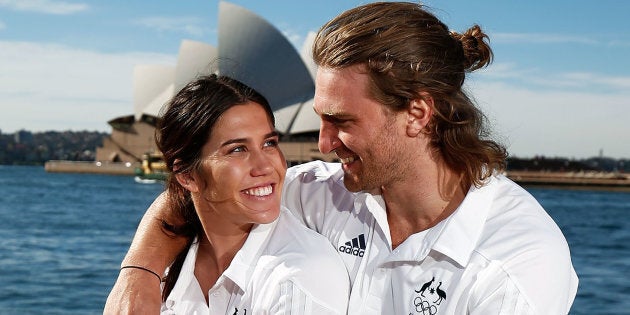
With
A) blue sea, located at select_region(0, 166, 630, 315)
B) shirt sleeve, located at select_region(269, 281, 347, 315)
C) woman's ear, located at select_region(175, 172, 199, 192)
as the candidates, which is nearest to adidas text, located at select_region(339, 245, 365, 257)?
shirt sleeve, located at select_region(269, 281, 347, 315)

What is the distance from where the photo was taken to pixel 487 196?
1624 mm

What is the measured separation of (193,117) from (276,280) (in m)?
0.39

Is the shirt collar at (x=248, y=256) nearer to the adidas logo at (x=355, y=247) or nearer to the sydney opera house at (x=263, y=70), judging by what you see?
the adidas logo at (x=355, y=247)

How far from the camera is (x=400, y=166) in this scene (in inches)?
69.8

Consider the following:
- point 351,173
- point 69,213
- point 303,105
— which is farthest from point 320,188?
point 303,105

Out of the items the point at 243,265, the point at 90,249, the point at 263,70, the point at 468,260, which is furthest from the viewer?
the point at 263,70

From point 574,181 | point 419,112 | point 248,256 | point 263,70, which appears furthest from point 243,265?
point 574,181

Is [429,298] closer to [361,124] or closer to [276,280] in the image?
[276,280]

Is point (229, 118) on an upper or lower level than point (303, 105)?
upper

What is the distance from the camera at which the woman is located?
156 cm

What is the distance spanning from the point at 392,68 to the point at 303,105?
28519 millimetres

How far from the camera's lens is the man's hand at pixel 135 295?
1.65 meters

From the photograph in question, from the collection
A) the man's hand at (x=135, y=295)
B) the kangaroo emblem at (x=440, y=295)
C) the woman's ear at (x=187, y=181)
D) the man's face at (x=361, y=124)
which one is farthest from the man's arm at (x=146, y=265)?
the kangaroo emblem at (x=440, y=295)

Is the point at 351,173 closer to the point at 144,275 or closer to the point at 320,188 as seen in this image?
the point at 320,188
